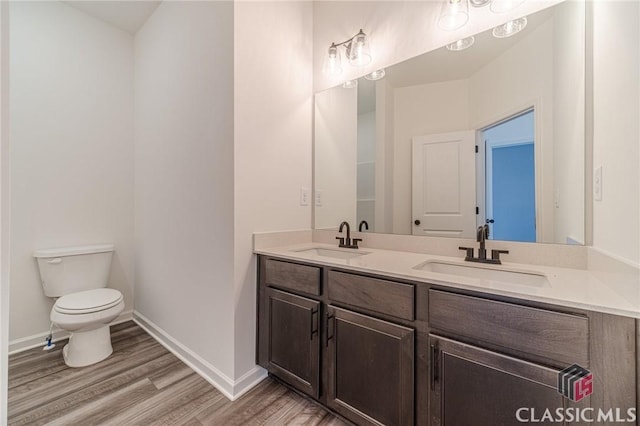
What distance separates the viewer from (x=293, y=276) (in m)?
1.45

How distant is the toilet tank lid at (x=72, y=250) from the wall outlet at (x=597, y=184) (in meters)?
→ 3.19

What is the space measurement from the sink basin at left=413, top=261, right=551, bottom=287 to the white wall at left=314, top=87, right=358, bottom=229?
28.1 inches

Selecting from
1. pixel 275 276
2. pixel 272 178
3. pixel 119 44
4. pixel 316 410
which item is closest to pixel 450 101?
pixel 272 178

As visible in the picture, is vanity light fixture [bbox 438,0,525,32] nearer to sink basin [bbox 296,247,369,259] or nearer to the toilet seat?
sink basin [bbox 296,247,369,259]

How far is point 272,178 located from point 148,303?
5.48 ft

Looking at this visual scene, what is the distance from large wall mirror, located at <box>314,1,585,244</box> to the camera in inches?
47.1

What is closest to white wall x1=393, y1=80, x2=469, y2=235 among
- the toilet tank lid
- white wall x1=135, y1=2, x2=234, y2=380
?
white wall x1=135, y1=2, x2=234, y2=380

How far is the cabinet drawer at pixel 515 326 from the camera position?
2.46ft

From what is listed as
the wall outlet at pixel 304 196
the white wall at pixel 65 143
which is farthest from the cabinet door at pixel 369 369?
the white wall at pixel 65 143

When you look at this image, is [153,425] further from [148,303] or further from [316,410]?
[148,303]

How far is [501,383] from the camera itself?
0.85 meters

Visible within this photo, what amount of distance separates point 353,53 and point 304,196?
40.9 inches

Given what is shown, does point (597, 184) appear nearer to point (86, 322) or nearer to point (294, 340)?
point (294, 340)

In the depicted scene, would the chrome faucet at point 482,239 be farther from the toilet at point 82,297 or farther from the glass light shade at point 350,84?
the toilet at point 82,297
